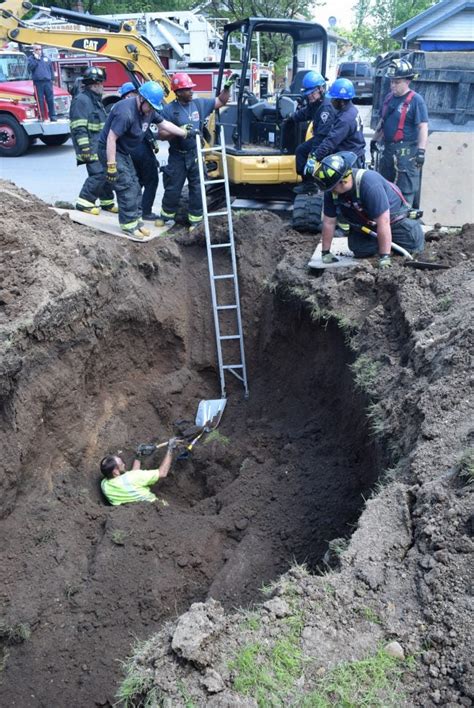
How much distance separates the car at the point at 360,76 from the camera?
93.2 feet

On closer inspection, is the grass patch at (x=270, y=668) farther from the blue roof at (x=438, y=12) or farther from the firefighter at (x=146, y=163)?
the blue roof at (x=438, y=12)

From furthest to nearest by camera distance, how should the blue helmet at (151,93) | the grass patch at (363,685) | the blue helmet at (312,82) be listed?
the blue helmet at (312,82) < the blue helmet at (151,93) < the grass patch at (363,685)

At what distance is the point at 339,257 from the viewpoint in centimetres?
749

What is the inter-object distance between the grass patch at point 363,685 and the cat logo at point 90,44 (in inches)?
416

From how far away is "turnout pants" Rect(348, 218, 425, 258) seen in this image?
723cm

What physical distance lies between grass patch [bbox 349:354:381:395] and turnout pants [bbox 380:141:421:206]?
451 centimetres

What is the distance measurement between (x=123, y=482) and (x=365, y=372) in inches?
106

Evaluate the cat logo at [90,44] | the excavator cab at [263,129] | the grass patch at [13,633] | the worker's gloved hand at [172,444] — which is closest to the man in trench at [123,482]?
the worker's gloved hand at [172,444]

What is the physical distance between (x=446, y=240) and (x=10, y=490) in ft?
19.7

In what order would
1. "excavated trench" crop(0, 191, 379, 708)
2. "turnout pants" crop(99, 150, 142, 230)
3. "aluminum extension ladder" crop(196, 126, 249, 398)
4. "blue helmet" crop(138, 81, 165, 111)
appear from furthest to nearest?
"turnout pants" crop(99, 150, 142, 230) < "aluminum extension ladder" crop(196, 126, 249, 398) < "blue helmet" crop(138, 81, 165, 111) < "excavated trench" crop(0, 191, 379, 708)

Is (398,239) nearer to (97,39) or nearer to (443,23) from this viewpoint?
(97,39)

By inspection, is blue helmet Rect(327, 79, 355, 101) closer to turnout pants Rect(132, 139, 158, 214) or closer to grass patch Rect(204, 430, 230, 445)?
turnout pants Rect(132, 139, 158, 214)

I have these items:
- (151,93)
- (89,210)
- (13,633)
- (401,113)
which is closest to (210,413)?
(13,633)

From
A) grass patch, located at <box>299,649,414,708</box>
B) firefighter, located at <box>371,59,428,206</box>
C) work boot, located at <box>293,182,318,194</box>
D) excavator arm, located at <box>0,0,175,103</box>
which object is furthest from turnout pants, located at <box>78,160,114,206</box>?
grass patch, located at <box>299,649,414,708</box>
